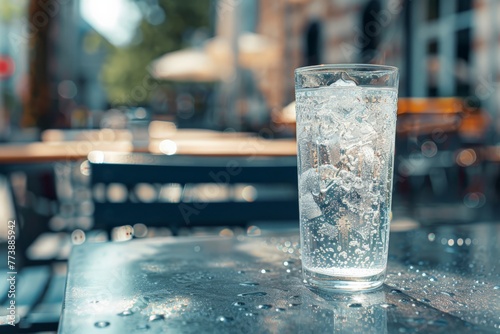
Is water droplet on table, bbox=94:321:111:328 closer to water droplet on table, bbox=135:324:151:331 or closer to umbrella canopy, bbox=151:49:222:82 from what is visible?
water droplet on table, bbox=135:324:151:331

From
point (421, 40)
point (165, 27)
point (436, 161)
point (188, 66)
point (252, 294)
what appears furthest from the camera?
point (165, 27)

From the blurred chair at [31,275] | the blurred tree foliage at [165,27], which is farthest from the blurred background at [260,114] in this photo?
the blurred tree foliage at [165,27]

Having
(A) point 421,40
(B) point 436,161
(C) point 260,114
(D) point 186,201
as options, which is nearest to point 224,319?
(D) point 186,201

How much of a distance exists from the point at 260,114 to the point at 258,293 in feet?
45.7

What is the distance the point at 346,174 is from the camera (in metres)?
0.72

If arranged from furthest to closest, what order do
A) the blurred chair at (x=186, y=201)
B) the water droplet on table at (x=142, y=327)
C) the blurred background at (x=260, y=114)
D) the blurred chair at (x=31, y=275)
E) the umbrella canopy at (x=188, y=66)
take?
1. the umbrella canopy at (x=188, y=66)
2. the blurred background at (x=260, y=114)
3. the blurred chair at (x=186, y=201)
4. the blurred chair at (x=31, y=275)
5. the water droplet on table at (x=142, y=327)

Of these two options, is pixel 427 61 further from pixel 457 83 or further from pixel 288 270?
pixel 288 270

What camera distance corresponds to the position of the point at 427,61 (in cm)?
934

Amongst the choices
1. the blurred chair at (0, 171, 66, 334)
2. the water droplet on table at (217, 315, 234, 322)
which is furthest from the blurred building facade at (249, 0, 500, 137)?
the water droplet on table at (217, 315, 234, 322)

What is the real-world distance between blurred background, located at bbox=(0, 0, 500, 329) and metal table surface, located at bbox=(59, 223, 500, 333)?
0.88 m

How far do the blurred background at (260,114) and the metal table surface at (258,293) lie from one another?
2.90 feet

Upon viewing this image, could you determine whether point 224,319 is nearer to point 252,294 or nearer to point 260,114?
point 252,294

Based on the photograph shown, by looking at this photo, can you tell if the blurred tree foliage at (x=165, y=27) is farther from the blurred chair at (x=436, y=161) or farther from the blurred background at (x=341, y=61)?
the blurred chair at (x=436, y=161)

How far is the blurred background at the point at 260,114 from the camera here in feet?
10.6
